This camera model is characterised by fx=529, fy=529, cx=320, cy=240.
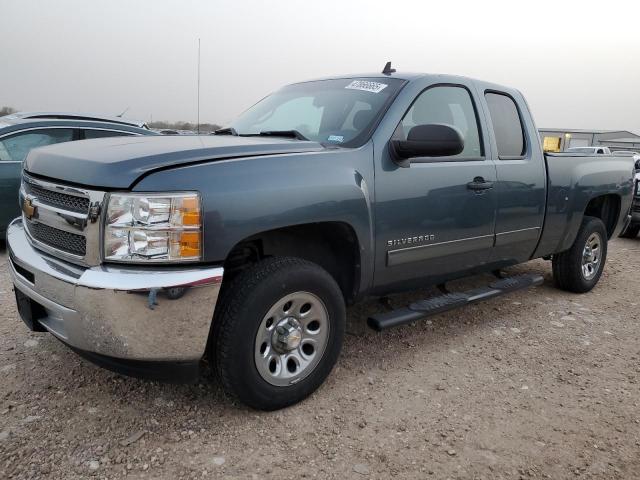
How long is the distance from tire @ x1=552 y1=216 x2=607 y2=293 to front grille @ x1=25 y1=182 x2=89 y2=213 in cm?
426

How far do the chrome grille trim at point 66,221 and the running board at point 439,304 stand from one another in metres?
1.65

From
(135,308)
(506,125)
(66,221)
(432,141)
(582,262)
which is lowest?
(582,262)

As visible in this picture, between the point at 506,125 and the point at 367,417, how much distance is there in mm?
2553

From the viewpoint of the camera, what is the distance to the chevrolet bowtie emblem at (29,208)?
2.72 m

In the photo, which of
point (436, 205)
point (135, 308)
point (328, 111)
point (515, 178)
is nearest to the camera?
point (135, 308)

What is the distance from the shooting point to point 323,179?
2.72 m

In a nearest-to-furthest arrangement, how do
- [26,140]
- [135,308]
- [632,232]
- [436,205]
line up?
[135,308] → [436,205] → [26,140] → [632,232]

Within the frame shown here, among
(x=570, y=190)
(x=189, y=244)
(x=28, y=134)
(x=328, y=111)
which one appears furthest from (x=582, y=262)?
(x=28, y=134)

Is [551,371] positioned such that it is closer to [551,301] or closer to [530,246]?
[530,246]

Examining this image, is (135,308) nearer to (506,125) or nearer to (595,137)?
(506,125)

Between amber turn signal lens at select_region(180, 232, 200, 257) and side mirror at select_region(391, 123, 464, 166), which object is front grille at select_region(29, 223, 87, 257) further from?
side mirror at select_region(391, 123, 464, 166)

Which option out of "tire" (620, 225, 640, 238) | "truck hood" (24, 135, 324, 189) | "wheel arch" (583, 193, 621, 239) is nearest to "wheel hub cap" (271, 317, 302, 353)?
"truck hood" (24, 135, 324, 189)

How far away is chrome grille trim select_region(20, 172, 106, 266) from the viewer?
2277 mm

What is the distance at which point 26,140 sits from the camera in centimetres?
596
